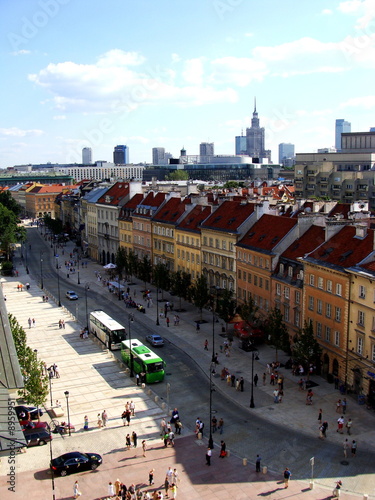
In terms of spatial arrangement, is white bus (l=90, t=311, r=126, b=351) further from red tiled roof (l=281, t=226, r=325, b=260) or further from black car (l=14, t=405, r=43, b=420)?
red tiled roof (l=281, t=226, r=325, b=260)

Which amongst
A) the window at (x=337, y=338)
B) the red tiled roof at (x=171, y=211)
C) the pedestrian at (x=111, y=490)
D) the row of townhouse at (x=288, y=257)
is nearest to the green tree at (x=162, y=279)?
the row of townhouse at (x=288, y=257)

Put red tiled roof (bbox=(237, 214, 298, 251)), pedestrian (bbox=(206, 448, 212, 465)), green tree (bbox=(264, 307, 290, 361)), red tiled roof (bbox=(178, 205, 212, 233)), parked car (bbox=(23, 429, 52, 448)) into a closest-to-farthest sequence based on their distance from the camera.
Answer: pedestrian (bbox=(206, 448, 212, 465)), parked car (bbox=(23, 429, 52, 448)), green tree (bbox=(264, 307, 290, 361)), red tiled roof (bbox=(237, 214, 298, 251)), red tiled roof (bbox=(178, 205, 212, 233))

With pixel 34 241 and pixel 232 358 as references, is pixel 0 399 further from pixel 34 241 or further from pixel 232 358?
pixel 34 241

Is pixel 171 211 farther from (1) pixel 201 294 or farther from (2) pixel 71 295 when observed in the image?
(1) pixel 201 294

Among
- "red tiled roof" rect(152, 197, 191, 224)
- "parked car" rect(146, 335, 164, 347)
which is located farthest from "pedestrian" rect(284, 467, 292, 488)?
"red tiled roof" rect(152, 197, 191, 224)

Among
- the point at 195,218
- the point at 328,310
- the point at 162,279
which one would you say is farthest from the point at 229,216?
the point at 328,310

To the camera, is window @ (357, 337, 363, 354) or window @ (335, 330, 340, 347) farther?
window @ (335, 330, 340, 347)
